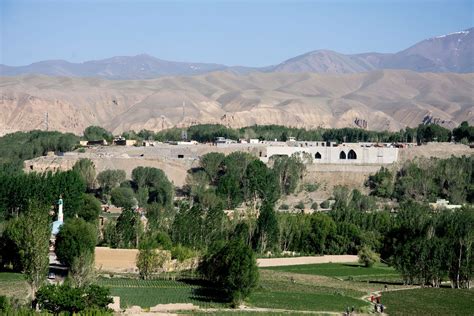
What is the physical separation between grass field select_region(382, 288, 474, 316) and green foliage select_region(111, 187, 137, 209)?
2783 cm

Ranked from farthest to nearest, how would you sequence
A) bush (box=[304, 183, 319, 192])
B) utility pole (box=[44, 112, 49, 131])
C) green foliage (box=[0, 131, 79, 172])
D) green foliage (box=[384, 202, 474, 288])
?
1. utility pole (box=[44, 112, 49, 131])
2. green foliage (box=[0, 131, 79, 172])
3. bush (box=[304, 183, 319, 192])
4. green foliage (box=[384, 202, 474, 288])

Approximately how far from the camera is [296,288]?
38531 mm

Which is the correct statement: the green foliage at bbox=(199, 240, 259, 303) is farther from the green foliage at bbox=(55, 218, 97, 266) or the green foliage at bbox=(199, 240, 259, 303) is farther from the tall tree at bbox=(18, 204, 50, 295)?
the tall tree at bbox=(18, 204, 50, 295)

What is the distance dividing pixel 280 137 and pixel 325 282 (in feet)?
180

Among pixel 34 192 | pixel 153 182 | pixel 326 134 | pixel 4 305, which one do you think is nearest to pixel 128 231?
pixel 34 192

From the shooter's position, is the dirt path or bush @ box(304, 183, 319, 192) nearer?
the dirt path

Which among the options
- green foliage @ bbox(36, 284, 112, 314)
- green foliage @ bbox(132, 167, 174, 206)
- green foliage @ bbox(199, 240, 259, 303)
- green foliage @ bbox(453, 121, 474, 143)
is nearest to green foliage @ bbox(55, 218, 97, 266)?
green foliage @ bbox(199, 240, 259, 303)

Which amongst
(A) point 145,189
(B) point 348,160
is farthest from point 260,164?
(B) point 348,160

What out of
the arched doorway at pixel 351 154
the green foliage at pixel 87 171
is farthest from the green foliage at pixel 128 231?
the arched doorway at pixel 351 154

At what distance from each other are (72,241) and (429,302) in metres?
13.7

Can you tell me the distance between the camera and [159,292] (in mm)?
36250

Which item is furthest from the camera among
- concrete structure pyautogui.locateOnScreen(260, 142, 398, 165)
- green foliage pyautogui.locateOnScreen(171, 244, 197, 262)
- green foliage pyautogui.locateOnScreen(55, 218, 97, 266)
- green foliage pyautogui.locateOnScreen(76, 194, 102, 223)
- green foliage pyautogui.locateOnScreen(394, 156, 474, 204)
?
concrete structure pyautogui.locateOnScreen(260, 142, 398, 165)

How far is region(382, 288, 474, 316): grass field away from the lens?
34594 mm

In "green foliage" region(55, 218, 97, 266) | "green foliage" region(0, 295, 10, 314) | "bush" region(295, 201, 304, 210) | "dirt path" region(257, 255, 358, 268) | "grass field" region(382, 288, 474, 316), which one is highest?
"bush" region(295, 201, 304, 210)
